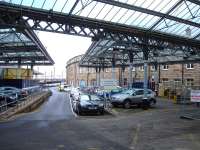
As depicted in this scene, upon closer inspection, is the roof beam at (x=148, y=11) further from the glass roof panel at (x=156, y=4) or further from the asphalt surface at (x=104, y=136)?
the asphalt surface at (x=104, y=136)

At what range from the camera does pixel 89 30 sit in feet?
82.7

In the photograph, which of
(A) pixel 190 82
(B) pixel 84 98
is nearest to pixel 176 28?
(B) pixel 84 98

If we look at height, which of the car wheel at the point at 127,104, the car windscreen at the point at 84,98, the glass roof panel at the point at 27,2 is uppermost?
the glass roof panel at the point at 27,2

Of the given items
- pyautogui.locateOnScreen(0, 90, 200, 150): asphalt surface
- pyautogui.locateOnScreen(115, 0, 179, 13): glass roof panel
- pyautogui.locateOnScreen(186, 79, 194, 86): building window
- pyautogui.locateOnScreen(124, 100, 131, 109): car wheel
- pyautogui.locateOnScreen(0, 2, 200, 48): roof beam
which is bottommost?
pyautogui.locateOnScreen(0, 90, 200, 150): asphalt surface

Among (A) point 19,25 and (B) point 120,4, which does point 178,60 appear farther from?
(A) point 19,25

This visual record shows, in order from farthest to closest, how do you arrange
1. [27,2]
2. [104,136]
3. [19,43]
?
[19,43] < [27,2] < [104,136]

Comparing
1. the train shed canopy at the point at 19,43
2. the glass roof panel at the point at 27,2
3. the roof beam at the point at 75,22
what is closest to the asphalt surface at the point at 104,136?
the roof beam at the point at 75,22

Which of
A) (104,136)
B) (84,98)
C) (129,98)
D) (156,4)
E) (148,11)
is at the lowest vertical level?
(104,136)

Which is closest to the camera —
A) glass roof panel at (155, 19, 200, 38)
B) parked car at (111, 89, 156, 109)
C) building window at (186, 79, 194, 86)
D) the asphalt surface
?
the asphalt surface

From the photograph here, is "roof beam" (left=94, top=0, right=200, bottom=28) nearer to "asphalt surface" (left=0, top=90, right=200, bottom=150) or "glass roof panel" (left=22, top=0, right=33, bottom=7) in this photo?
"glass roof panel" (left=22, top=0, right=33, bottom=7)

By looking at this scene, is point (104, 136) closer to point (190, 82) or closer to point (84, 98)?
point (84, 98)

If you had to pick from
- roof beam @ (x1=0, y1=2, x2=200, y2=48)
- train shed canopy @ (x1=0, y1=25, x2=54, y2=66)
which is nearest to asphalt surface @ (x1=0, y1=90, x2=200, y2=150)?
roof beam @ (x1=0, y1=2, x2=200, y2=48)

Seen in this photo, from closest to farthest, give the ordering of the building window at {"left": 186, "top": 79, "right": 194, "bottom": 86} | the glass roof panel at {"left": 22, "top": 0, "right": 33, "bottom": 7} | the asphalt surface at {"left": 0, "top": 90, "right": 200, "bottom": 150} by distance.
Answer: the asphalt surface at {"left": 0, "top": 90, "right": 200, "bottom": 150}, the glass roof panel at {"left": 22, "top": 0, "right": 33, "bottom": 7}, the building window at {"left": 186, "top": 79, "right": 194, "bottom": 86}

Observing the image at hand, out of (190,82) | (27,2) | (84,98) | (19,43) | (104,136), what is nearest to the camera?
(104,136)
